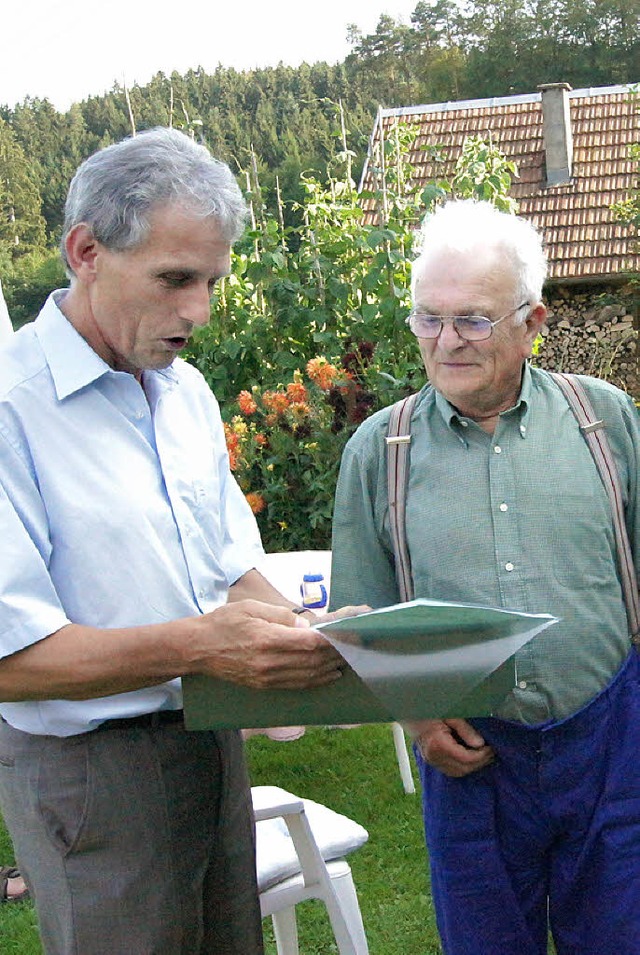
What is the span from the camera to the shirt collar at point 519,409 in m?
2.04

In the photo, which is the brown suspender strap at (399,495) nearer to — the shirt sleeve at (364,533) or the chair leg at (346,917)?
the shirt sleeve at (364,533)

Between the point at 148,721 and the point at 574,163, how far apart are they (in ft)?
62.2

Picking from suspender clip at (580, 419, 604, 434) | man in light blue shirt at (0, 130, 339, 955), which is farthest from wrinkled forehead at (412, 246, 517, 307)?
man in light blue shirt at (0, 130, 339, 955)

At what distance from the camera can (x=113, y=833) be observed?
5.27 ft

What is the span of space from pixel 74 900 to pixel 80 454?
65 centimetres

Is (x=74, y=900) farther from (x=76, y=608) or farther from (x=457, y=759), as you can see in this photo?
(x=457, y=759)

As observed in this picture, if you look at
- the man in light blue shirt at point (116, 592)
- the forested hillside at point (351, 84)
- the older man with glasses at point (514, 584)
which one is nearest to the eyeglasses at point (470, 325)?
the older man with glasses at point (514, 584)

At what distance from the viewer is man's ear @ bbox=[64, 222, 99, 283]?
5.21 ft

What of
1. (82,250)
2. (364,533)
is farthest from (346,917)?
(82,250)

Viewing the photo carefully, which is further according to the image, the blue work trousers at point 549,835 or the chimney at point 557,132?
the chimney at point 557,132

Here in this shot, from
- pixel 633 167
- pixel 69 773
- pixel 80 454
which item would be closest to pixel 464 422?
pixel 80 454

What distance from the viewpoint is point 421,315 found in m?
2.04

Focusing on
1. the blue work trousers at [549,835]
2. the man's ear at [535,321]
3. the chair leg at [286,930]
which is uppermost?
the man's ear at [535,321]

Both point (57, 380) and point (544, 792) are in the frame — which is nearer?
point (57, 380)
